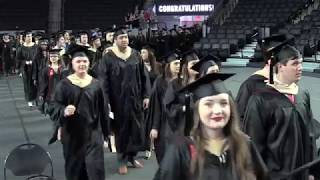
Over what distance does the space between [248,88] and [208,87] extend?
1785mm

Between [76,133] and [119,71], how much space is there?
1688 millimetres

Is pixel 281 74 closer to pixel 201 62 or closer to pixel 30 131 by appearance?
pixel 201 62

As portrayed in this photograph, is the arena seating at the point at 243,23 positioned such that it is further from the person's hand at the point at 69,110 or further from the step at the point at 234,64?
the person's hand at the point at 69,110

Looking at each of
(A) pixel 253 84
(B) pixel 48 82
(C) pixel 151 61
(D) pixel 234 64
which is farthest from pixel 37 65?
(D) pixel 234 64

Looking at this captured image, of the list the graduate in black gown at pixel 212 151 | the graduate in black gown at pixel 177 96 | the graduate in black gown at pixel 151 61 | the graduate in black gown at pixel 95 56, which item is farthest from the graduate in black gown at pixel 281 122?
the graduate in black gown at pixel 151 61

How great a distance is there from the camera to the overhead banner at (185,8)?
2986 centimetres

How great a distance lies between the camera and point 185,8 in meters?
29.9

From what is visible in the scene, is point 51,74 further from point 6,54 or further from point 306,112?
point 6,54

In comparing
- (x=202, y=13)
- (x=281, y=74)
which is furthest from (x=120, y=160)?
(x=202, y=13)

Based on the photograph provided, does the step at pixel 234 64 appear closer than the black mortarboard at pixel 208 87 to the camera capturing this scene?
No

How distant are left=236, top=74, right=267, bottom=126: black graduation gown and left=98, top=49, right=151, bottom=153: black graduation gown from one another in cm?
257

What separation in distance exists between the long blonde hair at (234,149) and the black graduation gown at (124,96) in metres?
4.43

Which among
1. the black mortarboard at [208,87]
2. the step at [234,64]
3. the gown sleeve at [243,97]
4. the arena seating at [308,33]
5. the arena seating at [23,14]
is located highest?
the arena seating at [23,14]

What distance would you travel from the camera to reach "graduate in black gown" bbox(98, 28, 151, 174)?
280 inches
